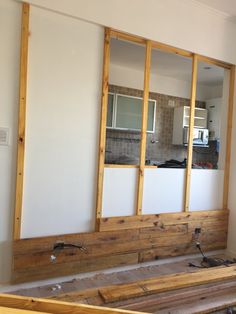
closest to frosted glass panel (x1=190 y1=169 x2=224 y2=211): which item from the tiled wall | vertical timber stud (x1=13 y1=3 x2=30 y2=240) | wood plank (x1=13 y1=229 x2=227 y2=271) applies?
wood plank (x1=13 y1=229 x2=227 y2=271)

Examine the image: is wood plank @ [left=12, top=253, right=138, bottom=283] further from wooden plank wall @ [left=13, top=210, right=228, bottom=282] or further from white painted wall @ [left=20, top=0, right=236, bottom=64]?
white painted wall @ [left=20, top=0, right=236, bottom=64]

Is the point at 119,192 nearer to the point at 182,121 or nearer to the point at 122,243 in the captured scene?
the point at 122,243

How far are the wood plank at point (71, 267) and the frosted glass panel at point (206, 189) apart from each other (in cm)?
104

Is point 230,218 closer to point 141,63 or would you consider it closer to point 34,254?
point 34,254

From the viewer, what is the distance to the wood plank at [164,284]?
2.08 m

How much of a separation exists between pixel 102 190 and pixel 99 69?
120 cm

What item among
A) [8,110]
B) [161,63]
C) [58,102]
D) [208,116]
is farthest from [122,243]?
[208,116]

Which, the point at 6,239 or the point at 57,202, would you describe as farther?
the point at 57,202

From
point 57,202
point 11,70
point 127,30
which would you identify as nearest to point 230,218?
point 57,202

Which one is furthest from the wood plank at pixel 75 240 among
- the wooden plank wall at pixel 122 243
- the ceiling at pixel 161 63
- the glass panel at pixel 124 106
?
the ceiling at pixel 161 63

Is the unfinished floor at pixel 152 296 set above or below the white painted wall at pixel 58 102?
below

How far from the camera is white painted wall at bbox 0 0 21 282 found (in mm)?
2264

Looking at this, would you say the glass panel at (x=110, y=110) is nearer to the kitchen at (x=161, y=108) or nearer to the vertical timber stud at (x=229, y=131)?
the kitchen at (x=161, y=108)

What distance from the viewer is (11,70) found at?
230 centimetres
